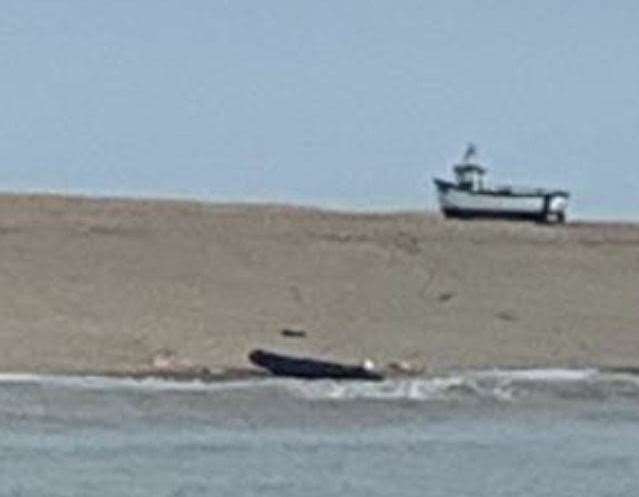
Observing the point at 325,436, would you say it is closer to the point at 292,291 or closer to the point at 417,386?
the point at 417,386

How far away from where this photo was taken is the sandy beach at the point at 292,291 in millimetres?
26828

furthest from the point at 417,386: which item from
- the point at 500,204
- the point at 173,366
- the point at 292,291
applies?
the point at 500,204

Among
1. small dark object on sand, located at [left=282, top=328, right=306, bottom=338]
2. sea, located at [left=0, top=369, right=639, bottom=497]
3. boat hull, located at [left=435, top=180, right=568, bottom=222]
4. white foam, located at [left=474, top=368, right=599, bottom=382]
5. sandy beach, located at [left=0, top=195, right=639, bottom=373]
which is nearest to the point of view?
sea, located at [left=0, top=369, right=639, bottom=497]

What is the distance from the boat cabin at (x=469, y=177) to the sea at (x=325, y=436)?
2275 centimetres

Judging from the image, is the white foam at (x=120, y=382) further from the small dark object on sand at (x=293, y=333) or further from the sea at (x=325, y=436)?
the small dark object on sand at (x=293, y=333)

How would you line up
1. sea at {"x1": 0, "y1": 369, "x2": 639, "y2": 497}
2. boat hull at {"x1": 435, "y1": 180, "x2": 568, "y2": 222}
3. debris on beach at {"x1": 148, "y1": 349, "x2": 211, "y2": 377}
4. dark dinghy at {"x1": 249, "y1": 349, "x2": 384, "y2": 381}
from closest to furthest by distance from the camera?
sea at {"x1": 0, "y1": 369, "x2": 639, "y2": 497}, dark dinghy at {"x1": 249, "y1": 349, "x2": 384, "y2": 381}, debris on beach at {"x1": 148, "y1": 349, "x2": 211, "y2": 377}, boat hull at {"x1": 435, "y1": 180, "x2": 568, "y2": 222}

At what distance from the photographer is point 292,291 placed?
29.9m

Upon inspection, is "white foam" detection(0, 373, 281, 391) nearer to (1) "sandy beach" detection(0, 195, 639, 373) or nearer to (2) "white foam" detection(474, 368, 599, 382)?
(1) "sandy beach" detection(0, 195, 639, 373)

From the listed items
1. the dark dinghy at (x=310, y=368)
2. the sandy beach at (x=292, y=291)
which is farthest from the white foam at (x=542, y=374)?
the dark dinghy at (x=310, y=368)

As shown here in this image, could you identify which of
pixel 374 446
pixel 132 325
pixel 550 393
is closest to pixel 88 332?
pixel 132 325

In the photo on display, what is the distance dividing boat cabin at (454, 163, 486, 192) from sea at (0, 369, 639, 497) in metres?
22.7

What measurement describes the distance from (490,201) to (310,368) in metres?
23.3

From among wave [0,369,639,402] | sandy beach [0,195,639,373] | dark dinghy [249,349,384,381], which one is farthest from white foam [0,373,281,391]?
sandy beach [0,195,639,373]

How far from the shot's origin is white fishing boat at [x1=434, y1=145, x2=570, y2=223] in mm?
45188
